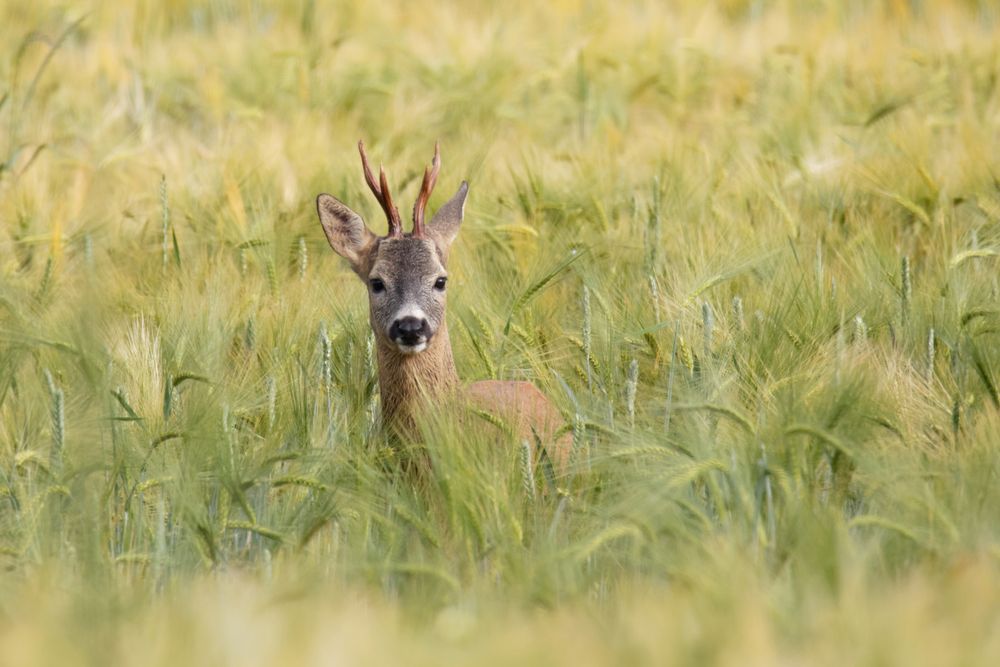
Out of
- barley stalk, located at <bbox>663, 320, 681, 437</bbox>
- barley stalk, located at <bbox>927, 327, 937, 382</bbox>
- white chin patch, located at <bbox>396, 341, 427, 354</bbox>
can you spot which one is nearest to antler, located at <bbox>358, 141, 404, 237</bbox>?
white chin patch, located at <bbox>396, 341, 427, 354</bbox>

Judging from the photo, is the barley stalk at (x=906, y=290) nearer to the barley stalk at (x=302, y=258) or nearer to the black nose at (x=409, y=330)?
the black nose at (x=409, y=330)

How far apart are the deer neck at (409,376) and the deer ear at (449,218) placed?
36 cm

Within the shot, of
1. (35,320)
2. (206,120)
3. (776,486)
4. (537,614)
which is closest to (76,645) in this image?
(537,614)

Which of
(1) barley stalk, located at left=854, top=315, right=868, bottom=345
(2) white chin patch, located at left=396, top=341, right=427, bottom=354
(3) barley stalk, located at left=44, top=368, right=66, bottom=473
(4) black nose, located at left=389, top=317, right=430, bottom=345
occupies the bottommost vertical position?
(3) barley stalk, located at left=44, top=368, right=66, bottom=473

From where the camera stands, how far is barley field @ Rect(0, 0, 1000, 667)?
2756mm

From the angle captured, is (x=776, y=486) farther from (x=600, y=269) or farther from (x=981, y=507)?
(x=600, y=269)

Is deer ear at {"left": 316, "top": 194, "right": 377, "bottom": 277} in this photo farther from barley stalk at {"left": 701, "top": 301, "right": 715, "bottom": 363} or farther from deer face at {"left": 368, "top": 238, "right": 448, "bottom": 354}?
barley stalk at {"left": 701, "top": 301, "right": 715, "bottom": 363}

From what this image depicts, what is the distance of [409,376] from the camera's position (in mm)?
4602

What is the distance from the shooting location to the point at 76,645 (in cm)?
255

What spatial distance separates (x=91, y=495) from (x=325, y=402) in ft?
3.23

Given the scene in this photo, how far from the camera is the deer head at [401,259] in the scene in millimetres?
4512

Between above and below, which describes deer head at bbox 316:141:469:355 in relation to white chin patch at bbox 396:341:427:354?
above

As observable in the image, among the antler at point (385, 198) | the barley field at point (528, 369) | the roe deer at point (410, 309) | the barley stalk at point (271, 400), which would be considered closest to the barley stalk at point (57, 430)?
the barley field at point (528, 369)

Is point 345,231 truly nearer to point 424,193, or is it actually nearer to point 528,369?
point 424,193
